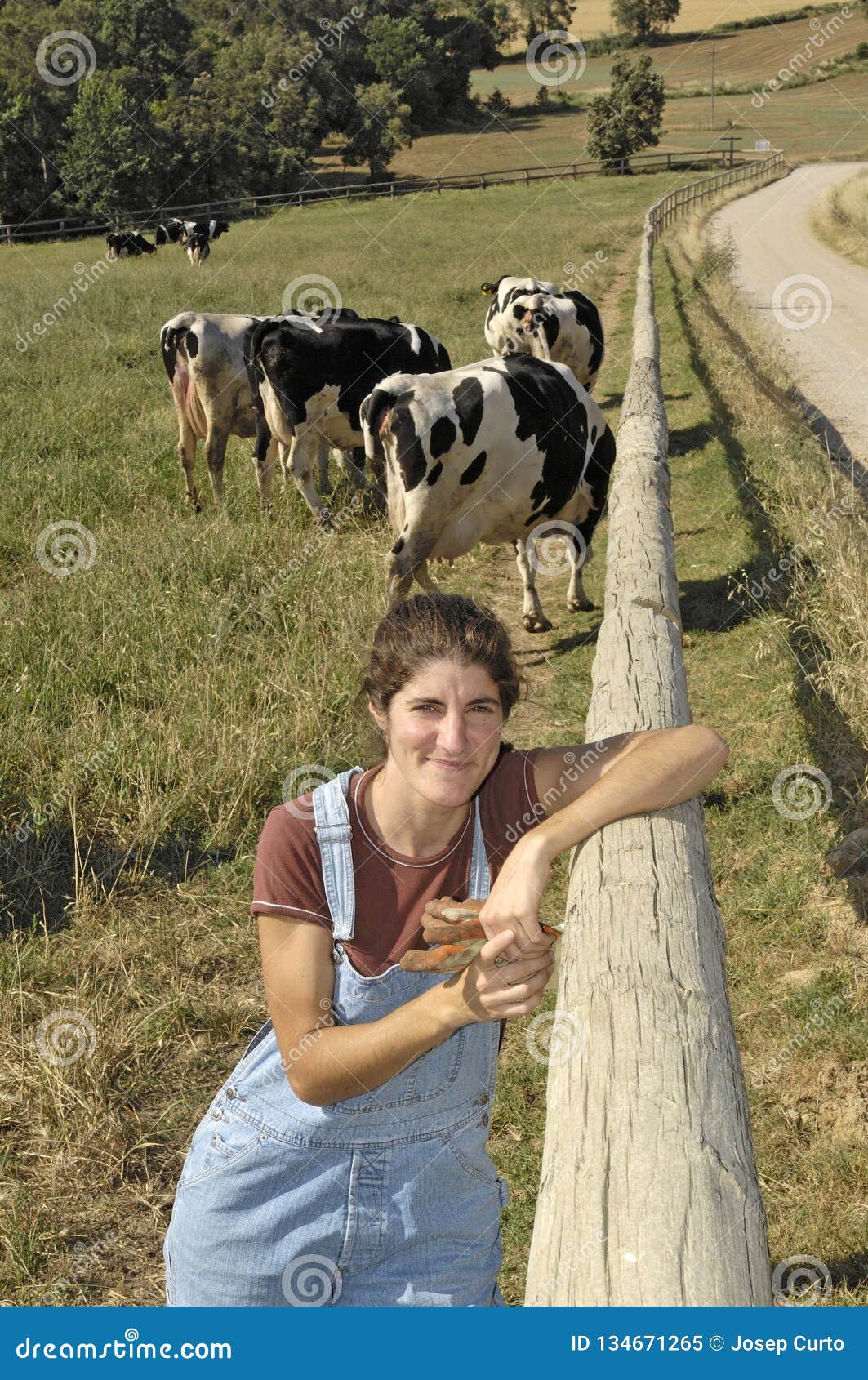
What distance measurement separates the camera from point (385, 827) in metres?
2.14

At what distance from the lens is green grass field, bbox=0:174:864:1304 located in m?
3.10

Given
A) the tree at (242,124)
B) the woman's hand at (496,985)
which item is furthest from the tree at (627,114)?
the woman's hand at (496,985)

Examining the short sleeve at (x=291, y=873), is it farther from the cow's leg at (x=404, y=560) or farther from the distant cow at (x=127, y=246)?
the distant cow at (x=127, y=246)

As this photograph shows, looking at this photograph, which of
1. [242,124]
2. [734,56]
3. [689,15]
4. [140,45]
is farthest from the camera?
[689,15]

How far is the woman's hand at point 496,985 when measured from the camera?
1744 mm

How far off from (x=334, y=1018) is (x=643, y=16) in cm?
8470

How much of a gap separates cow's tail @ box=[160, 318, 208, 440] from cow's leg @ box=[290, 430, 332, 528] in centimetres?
102

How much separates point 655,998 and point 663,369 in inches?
508

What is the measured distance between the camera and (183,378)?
9.58 metres

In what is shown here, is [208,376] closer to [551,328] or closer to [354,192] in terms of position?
[551,328]

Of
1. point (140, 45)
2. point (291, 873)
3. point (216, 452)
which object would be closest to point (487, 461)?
point (216, 452)

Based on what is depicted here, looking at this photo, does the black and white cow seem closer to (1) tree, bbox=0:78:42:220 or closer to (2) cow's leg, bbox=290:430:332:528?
(2) cow's leg, bbox=290:430:332:528

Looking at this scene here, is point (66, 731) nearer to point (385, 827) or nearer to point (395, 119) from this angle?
point (385, 827)

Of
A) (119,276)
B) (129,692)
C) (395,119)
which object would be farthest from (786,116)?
(129,692)
